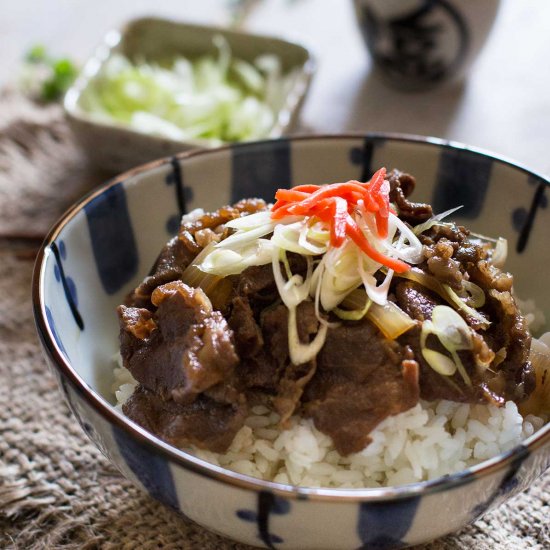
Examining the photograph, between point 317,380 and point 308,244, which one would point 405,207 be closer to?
point 308,244

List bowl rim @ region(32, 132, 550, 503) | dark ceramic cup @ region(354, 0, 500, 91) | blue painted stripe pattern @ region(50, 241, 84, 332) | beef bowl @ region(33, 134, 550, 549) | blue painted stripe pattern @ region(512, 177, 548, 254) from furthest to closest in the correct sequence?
1. dark ceramic cup @ region(354, 0, 500, 91)
2. blue painted stripe pattern @ region(512, 177, 548, 254)
3. blue painted stripe pattern @ region(50, 241, 84, 332)
4. beef bowl @ region(33, 134, 550, 549)
5. bowl rim @ region(32, 132, 550, 503)

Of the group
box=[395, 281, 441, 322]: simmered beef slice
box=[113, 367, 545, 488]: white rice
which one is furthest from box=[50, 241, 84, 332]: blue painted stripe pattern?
box=[395, 281, 441, 322]: simmered beef slice

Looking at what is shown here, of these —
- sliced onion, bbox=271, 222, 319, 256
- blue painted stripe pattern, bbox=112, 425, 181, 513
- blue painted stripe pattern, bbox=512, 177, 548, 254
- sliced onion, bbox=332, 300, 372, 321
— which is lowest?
blue painted stripe pattern, bbox=112, 425, 181, 513

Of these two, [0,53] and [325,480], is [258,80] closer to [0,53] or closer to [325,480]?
[0,53]

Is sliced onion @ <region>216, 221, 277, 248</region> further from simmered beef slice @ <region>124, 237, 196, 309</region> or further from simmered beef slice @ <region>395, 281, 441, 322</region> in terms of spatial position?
simmered beef slice @ <region>395, 281, 441, 322</region>

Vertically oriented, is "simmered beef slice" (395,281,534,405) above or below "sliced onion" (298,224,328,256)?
below

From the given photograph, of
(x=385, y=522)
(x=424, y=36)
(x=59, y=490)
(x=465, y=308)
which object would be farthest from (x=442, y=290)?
(x=424, y=36)

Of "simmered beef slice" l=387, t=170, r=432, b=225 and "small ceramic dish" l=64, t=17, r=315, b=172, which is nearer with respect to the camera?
"simmered beef slice" l=387, t=170, r=432, b=225
